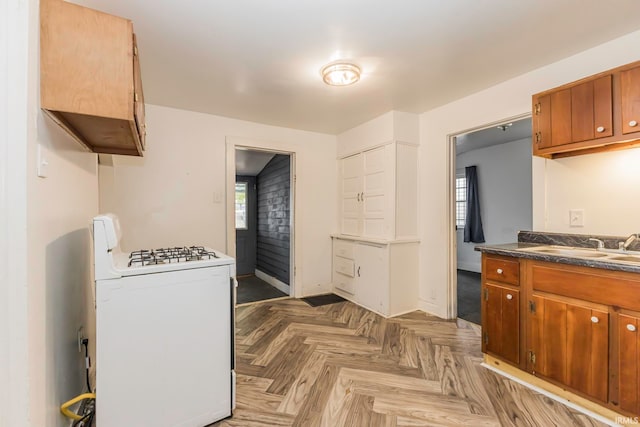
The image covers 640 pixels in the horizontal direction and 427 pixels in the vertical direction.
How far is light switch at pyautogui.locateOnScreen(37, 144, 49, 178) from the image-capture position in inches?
43.4

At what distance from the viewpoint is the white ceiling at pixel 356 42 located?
1652mm

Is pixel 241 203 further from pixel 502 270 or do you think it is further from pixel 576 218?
pixel 576 218

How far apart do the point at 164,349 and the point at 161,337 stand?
2.6 inches

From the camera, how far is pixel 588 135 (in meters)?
1.91

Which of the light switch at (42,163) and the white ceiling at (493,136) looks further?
the white ceiling at (493,136)

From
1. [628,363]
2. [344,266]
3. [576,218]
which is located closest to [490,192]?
[344,266]

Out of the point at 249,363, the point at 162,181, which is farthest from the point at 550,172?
the point at 162,181

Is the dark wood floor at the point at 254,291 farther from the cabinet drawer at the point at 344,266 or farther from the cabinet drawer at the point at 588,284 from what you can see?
the cabinet drawer at the point at 588,284

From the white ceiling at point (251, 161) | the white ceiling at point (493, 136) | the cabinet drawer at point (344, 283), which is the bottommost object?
the cabinet drawer at point (344, 283)

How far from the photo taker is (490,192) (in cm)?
553

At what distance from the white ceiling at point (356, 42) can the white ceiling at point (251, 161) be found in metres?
1.82

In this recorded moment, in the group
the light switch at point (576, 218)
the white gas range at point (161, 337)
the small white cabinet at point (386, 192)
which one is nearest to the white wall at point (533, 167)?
the light switch at point (576, 218)

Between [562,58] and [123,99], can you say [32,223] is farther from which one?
[562,58]

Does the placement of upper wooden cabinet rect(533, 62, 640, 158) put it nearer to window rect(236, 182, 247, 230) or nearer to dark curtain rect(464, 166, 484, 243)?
dark curtain rect(464, 166, 484, 243)
